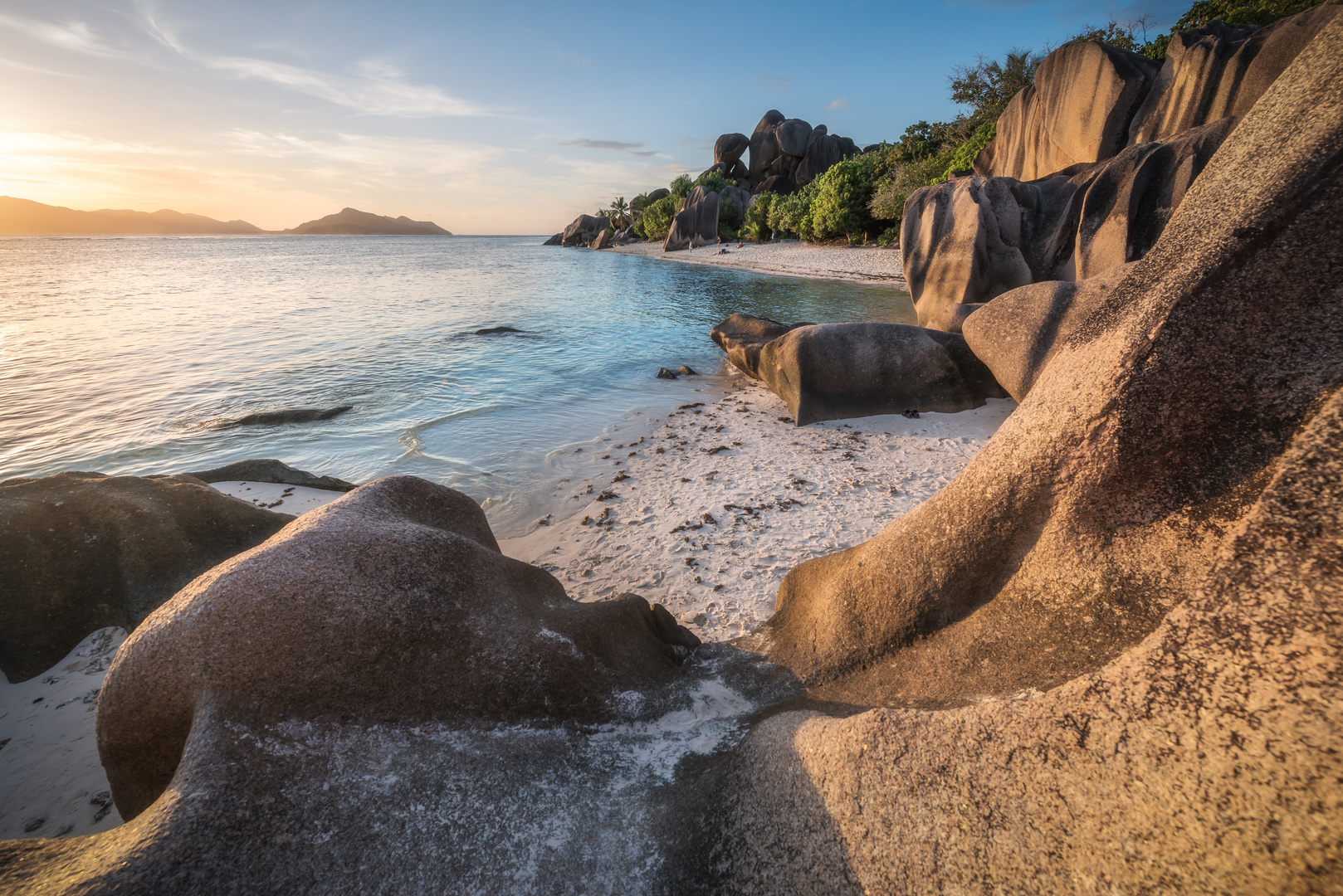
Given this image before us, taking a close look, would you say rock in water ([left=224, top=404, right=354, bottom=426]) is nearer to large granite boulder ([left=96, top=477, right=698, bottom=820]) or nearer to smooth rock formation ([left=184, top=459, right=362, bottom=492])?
smooth rock formation ([left=184, top=459, right=362, bottom=492])

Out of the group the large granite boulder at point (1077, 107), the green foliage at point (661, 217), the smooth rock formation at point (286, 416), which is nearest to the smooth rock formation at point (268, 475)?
the smooth rock formation at point (286, 416)

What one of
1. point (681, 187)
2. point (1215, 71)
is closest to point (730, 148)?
point (681, 187)

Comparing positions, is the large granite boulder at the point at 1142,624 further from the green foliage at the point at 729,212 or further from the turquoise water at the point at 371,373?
the green foliage at the point at 729,212

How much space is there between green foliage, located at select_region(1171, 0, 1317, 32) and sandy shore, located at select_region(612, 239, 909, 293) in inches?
550

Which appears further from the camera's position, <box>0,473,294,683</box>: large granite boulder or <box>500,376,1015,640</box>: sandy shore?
<box>500,376,1015,640</box>: sandy shore

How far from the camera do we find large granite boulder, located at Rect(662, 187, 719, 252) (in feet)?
211

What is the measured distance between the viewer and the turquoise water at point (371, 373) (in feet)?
30.3

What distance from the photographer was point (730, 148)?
7812 centimetres

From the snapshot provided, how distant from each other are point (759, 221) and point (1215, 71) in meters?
47.4

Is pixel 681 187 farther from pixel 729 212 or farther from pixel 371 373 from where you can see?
pixel 371 373

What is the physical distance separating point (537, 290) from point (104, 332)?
20598 millimetres

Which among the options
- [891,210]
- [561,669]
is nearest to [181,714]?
[561,669]

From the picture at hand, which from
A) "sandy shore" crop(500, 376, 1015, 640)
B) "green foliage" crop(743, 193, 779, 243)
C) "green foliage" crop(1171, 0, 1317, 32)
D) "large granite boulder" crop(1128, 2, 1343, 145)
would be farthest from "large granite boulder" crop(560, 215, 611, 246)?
"sandy shore" crop(500, 376, 1015, 640)

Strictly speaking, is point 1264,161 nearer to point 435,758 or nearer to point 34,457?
point 435,758
